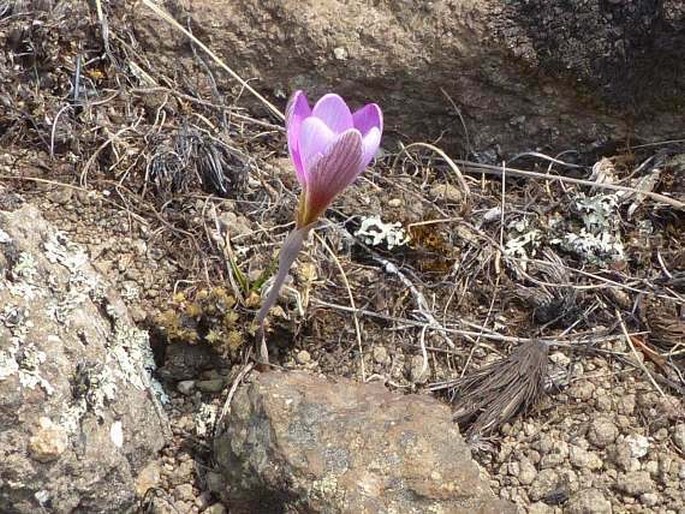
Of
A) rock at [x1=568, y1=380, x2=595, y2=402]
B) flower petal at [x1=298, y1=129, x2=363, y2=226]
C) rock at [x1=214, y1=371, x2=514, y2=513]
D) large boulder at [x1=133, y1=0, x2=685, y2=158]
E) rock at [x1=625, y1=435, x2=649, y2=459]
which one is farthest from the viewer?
large boulder at [x1=133, y1=0, x2=685, y2=158]

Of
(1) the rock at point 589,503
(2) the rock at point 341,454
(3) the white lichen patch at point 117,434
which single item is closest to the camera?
(2) the rock at point 341,454

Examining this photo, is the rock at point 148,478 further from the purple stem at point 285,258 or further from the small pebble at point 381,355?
the small pebble at point 381,355

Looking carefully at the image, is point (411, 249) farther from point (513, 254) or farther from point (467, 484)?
point (467, 484)

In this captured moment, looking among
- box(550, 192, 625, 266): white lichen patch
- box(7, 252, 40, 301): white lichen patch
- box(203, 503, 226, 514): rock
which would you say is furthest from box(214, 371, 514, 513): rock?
box(550, 192, 625, 266): white lichen patch

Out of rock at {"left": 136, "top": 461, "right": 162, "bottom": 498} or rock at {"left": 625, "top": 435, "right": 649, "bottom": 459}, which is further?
rock at {"left": 625, "top": 435, "right": 649, "bottom": 459}

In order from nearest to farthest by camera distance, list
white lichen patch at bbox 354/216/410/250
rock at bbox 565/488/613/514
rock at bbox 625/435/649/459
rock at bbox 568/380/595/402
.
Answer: rock at bbox 565/488/613/514 < rock at bbox 625/435/649/459 < rock at bbox 568/380/595/402 < white lichen patch at bbox 354/216/410/250

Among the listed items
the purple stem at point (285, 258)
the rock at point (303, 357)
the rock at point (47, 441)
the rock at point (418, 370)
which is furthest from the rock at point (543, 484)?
the rock at point (47, 441)

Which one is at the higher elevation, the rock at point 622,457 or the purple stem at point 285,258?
the purple stem at point 285,258

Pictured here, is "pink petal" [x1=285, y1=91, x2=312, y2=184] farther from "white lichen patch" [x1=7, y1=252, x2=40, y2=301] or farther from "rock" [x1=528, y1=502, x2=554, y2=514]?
"rock" [x1=528, y1=502, x2=554, y2=514]
